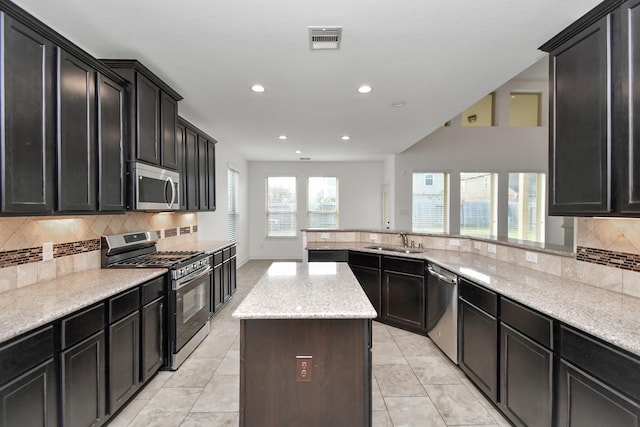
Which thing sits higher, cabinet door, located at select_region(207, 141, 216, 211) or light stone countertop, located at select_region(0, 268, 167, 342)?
cabinet door, located at select_region(207, 141, 216, 211)

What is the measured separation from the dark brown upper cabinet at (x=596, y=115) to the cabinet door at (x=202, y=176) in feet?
13.1

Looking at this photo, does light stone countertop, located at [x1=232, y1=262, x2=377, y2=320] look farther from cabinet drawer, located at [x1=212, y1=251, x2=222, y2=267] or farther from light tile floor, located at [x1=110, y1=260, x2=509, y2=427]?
cabinet drawer, located at [x1=212, y1=251, x2=222, y2=267]

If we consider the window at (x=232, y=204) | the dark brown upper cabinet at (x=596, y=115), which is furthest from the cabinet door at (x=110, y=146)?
the window at (x=232, y=204)

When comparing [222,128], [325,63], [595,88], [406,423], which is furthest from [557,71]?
[222,128]

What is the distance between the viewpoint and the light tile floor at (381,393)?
2.03 metres

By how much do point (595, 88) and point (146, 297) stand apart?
11.0 ft

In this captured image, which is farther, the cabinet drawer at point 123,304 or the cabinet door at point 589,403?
the cabinet drawer at point 123,304

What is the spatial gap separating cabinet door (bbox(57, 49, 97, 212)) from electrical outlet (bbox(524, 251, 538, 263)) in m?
3.57

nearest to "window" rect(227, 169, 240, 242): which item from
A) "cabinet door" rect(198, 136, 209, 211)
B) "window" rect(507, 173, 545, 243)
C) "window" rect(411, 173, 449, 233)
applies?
"cabinet door" rect(198, 136, 209, 211)

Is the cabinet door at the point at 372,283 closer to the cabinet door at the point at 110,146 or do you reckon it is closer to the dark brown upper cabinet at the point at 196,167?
the dark brown upper cabinet at the point at 196,167

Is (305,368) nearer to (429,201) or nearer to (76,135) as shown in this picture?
(76,135)

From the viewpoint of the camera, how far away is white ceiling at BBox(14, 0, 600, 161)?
179 cm

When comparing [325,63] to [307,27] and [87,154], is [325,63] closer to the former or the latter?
[307,27]

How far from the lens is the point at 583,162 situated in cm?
174
